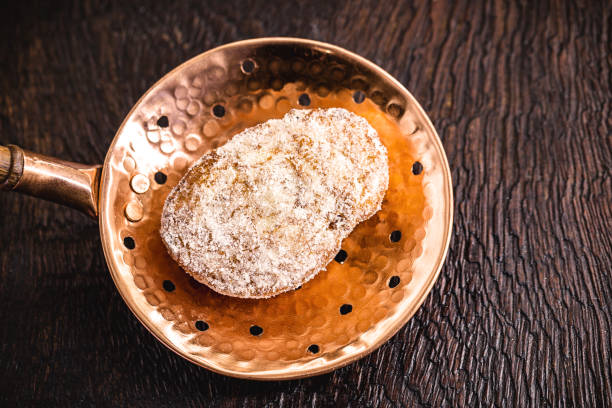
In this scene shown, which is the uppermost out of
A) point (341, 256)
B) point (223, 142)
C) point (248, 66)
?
point (248, 66)

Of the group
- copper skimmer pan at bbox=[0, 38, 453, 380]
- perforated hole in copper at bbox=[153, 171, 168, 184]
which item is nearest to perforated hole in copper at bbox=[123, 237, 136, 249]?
copper skimmer pan at bbox=[0, 38, 453, 380]

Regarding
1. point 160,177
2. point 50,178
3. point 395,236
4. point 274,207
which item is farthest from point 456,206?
point 50,178

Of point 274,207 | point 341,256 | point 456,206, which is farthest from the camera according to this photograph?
point 456,206

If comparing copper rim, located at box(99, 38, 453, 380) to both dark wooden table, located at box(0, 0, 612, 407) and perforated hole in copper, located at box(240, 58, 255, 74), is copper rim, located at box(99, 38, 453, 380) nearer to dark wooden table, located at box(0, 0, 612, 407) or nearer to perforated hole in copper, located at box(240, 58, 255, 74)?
perforated hole in copper, located at box(240, 58, 255, 74)

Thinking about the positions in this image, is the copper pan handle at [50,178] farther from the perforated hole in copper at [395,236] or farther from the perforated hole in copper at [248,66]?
the perforated hole in copper at [395,236]

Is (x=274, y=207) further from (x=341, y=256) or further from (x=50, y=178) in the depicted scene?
(x=50, y=178)

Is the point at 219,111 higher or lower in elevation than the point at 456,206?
higher

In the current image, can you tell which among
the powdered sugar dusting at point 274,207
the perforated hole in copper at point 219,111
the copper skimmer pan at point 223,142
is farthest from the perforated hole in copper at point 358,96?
the perforated hole in copper at point 219,111
